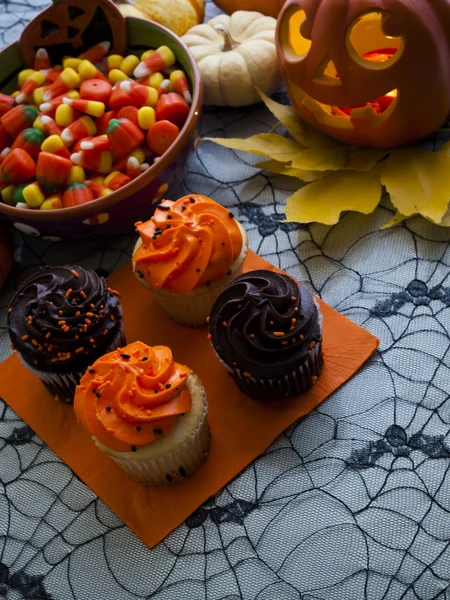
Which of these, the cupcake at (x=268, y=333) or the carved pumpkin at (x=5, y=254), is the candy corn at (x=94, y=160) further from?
the cupcake at (x=268, y=333)

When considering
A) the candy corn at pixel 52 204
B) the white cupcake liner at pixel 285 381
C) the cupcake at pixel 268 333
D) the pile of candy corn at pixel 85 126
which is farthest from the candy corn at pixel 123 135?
the white cupcake liner at pixel 285 381

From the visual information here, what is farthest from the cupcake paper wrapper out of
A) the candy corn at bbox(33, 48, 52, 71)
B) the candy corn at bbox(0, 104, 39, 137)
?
the candy corn at bbox(33, 48, 52, 71)

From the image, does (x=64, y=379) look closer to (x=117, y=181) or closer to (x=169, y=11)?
(x=117, y=181)

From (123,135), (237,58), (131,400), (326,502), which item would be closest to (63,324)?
(131,400)

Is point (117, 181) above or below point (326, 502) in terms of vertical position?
above

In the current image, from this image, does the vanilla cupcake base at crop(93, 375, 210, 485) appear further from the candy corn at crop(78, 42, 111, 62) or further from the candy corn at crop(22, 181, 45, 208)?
the candy corn at crop(78, 42, 111, 62)
